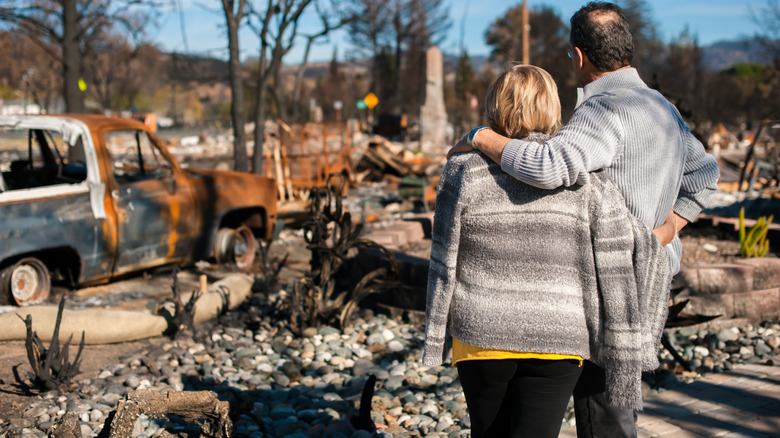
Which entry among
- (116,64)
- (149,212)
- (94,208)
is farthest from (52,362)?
(116,64)

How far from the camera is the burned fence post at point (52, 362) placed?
3.96 m

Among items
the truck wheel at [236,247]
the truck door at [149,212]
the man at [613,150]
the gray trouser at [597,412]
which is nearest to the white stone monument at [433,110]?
the truck wheel at [236,247]

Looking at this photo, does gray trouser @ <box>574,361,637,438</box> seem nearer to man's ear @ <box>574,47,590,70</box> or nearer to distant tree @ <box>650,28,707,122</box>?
man's ear @ <box>574,47,590,70</box>

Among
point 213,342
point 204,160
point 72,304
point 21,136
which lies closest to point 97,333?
point 213,342

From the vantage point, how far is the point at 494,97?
2133 millimetres

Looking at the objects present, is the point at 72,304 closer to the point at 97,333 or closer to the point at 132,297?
the point at 132,297

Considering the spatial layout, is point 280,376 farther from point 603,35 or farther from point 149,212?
point 603,35

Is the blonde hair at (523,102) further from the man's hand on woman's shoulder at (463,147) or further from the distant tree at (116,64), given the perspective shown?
the distant tree at (116,64)

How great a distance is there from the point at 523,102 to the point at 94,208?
4958mm

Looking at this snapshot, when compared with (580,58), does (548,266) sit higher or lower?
lower

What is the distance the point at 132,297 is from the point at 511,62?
5186 millimetres

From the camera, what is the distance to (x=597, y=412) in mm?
2361

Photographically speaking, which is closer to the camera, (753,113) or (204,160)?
(204,160)

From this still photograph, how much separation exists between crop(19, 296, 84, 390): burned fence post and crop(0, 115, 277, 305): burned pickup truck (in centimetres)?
174
